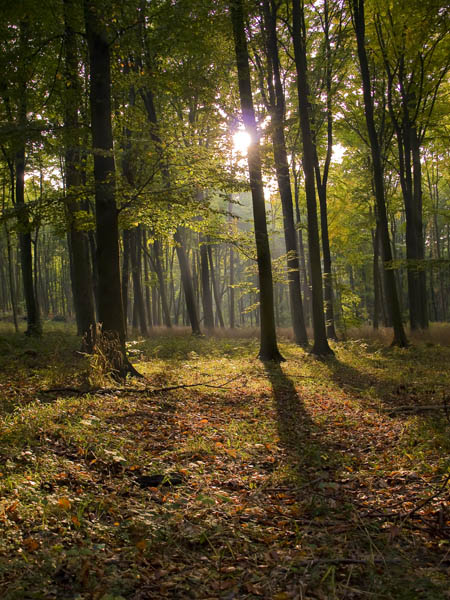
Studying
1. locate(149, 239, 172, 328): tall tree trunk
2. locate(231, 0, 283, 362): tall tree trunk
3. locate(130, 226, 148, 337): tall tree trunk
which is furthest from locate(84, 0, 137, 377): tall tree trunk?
locate(149, 239, 172, 328): tall tree trunk

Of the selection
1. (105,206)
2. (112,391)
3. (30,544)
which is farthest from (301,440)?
(105,206)

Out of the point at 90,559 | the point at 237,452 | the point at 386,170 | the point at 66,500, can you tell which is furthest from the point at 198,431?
the point at 386,170

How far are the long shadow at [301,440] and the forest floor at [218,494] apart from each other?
0.09ft

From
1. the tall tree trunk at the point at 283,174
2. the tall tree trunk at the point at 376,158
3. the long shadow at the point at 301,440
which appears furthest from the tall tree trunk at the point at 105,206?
the tall tree trunk at the point at 376,158

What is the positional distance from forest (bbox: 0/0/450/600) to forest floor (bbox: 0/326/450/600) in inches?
0.8

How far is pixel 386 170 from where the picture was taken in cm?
2297

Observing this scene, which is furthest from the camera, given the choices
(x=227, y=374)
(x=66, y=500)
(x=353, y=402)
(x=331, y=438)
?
(x=227, y=374)

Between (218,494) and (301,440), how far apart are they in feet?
6.69

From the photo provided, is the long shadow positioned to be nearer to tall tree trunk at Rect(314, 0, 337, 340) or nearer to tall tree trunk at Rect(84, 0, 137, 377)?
tall tree trunk at Rect(84, 0, 137, 377)

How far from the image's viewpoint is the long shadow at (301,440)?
15.0 feet

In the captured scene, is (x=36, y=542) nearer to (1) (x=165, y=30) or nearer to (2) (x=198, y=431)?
(2) (x=198, y=431)

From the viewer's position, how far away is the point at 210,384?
898cm

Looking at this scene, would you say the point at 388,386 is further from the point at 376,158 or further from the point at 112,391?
the point at 376,158

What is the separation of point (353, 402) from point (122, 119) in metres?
8.89
